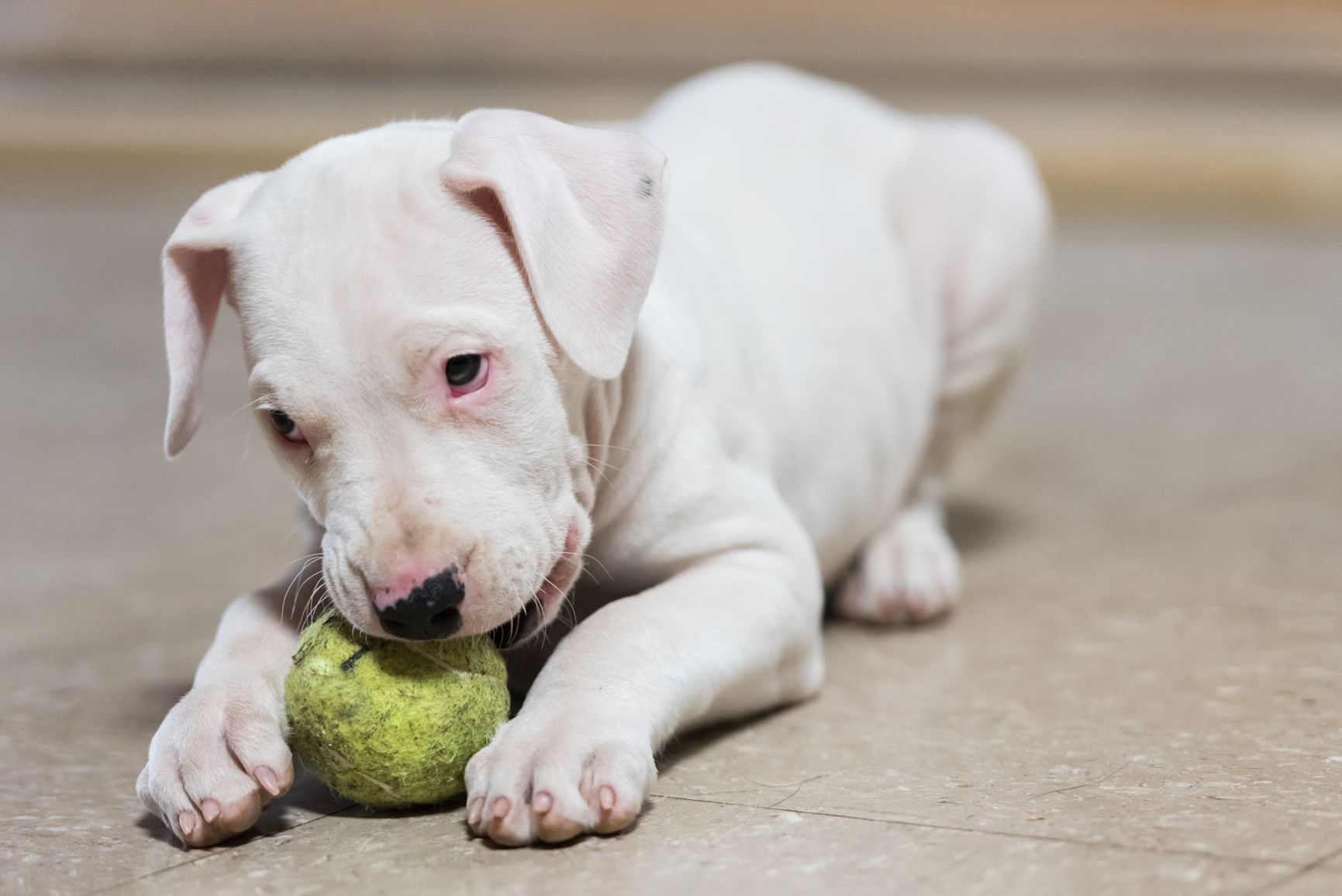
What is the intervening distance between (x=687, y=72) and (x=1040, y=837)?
11011mm

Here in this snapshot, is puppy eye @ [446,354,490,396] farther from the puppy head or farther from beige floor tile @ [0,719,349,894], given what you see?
beige floor tile @ [0,719,349,894]

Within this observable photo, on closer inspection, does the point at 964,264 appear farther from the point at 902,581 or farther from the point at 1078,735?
the point at 1078,735

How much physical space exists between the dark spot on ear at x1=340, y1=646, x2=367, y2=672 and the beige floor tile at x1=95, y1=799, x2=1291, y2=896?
0.81ft

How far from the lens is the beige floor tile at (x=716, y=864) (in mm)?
2236

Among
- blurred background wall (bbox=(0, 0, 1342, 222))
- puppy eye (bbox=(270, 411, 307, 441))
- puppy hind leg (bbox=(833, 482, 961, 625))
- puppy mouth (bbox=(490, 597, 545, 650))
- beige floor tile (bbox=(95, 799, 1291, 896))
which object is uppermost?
puppy eye (bbox=(270, 411, 307, 441))

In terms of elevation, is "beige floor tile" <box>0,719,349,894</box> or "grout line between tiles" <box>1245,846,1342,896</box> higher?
"grout line between tiles" <box>1245,846,1342,896</box>

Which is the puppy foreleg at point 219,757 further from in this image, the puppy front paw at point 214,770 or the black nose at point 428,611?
the black nose at point 428,611

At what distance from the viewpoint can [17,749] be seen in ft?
10.3

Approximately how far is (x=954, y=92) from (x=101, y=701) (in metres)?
10.1

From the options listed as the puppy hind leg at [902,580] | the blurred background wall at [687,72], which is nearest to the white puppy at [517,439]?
the puppy hind leg at [902,580]

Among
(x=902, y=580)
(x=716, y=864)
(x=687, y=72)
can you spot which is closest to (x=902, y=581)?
(x=902, y=580)

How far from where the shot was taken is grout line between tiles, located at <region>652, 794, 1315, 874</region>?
2.28 m

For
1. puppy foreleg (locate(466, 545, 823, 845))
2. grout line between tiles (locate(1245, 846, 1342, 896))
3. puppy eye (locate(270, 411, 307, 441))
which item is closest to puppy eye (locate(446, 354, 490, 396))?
puppy eye (locate(270, 411, 307, 441))

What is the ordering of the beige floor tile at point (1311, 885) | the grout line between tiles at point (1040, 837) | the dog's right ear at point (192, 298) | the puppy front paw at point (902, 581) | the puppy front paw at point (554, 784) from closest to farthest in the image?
the beige floor tile at point (1311, 885), the grout line between tiles at point (1040, 837), the puppy front paw at point (554, 784), the dog's right ear at point (192, 298), the puppy front paw at point (902, 581)
